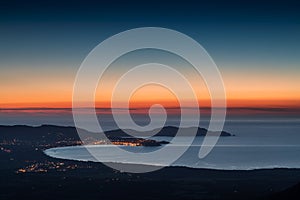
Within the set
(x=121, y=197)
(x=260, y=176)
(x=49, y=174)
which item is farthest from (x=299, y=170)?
(x=49, y=174)

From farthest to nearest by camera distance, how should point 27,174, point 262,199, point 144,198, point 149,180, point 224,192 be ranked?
point 27,174 < point 149,180 < point 224,192 < point 144,198 < point 262,199

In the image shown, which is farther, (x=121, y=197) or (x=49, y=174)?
(x=49, y=174)

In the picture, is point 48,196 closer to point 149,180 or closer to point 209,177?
point 149,180

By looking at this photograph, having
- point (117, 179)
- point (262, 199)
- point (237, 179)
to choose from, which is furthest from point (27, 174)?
point (262, 199)

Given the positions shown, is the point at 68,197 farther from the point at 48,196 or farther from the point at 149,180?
the point at 149,180

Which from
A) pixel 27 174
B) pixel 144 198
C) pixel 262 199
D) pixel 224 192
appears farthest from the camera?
pixel 27 174

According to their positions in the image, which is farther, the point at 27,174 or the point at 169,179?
the point at 27,174
